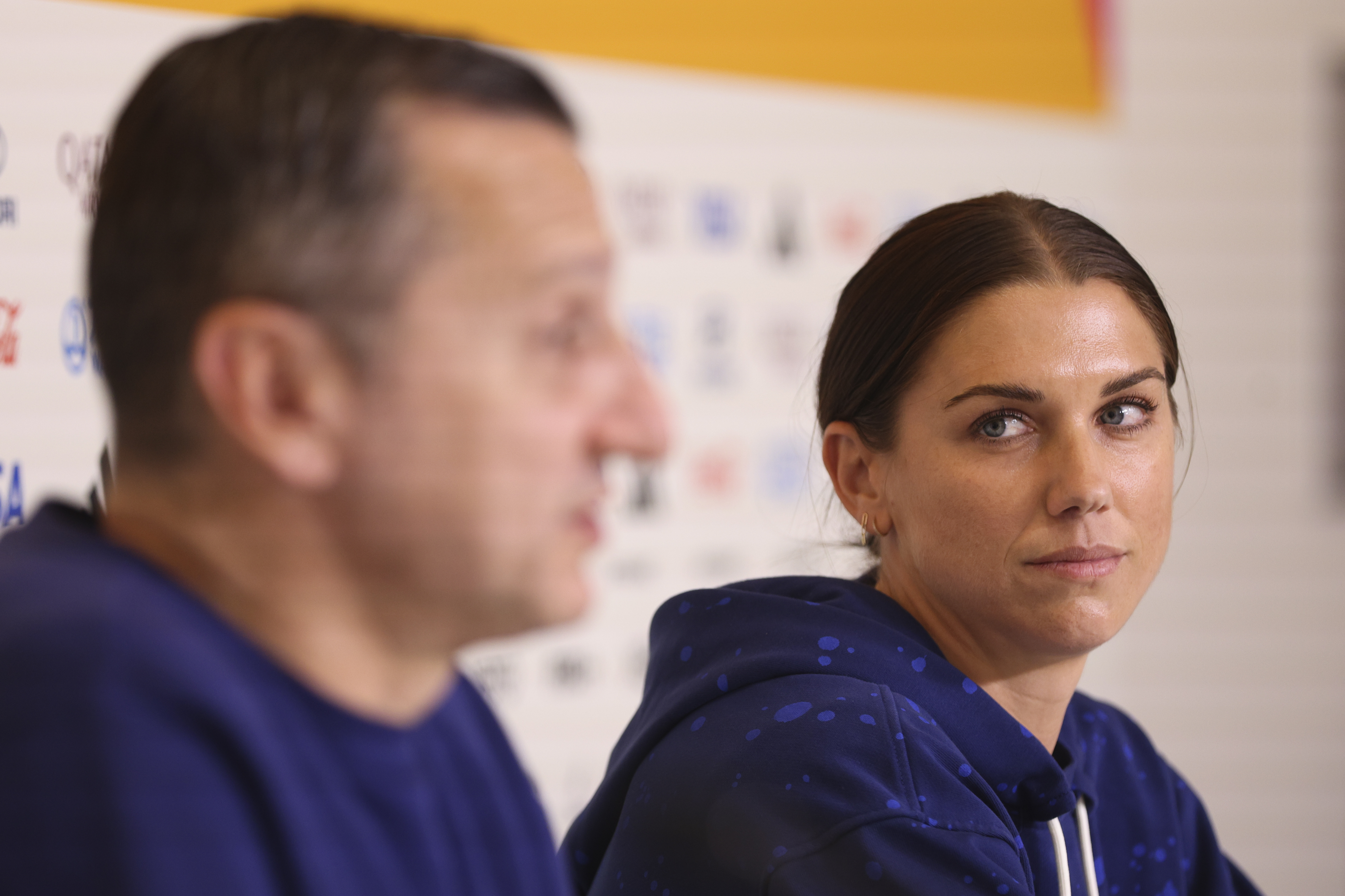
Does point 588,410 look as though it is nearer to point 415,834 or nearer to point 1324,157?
point 415,834

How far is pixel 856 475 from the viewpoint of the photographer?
121 centimetres

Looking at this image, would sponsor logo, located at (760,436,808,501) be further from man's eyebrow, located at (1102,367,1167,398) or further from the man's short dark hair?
the man's short dark hair

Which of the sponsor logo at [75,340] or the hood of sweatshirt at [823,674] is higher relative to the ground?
the sponsor logo at [75,340]

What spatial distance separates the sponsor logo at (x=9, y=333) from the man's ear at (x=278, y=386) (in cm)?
116

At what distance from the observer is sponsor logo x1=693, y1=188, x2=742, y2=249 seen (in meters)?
2.17

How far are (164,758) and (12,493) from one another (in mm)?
1206

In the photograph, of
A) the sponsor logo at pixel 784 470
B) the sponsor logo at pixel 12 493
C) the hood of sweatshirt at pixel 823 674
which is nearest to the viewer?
the hood of sweatshirt at pixel 823 674

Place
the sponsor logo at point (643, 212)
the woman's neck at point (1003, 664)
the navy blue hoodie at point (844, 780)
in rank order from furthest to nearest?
the sponsor logo at point (643, 212)
the woman's neck at point (1003, 664)
the navy blue hoodie at point (844, 780)

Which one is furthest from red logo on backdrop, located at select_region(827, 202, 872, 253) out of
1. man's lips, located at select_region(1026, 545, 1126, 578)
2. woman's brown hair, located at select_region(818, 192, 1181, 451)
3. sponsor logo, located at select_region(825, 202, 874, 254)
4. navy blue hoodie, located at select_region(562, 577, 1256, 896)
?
man's lips, located at select_region(1026, 545, 1126, 578)

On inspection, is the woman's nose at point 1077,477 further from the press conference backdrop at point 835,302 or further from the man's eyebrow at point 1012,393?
the press conference backdrop at point 835,302

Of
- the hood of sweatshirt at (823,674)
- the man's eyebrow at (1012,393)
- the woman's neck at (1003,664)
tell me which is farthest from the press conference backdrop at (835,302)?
the man's eyebrow at (1012,393)

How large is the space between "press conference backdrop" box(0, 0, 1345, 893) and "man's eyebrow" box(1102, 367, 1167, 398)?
0.41m

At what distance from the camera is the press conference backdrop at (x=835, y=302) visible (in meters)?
1.54

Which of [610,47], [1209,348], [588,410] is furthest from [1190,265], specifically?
[588,410]
